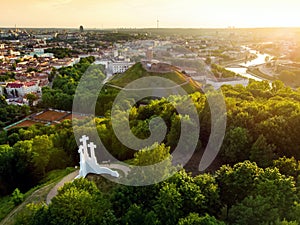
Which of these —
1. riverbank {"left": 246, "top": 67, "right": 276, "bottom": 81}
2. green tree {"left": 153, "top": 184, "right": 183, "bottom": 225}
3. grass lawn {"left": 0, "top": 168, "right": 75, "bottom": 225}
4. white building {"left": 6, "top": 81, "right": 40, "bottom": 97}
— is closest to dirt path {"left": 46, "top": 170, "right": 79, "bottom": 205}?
grass lawn {"left": 0, "top": 168, "right": 75, "bottom": 225}

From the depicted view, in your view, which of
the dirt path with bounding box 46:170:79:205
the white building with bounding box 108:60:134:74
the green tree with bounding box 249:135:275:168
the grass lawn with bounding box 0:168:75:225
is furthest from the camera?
the white building with bounding box 108:60:134:74

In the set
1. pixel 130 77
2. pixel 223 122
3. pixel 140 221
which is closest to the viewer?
pixel 140 221

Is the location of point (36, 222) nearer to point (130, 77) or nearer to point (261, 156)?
point (261, 156)

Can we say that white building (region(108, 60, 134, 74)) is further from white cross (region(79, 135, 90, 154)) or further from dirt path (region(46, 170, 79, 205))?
white cross (region(79, 135, 90, 154))

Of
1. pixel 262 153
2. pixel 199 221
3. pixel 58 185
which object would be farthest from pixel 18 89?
pixel 199 221

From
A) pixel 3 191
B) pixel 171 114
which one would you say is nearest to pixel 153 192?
pixel 171 114

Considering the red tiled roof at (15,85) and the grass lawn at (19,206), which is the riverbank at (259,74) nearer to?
the red tiled roof at (15,85)

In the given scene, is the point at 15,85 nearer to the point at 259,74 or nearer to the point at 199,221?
the point at 199,221

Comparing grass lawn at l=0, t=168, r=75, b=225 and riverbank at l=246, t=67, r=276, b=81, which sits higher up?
riverbank at l=246, t=67, r=276, b=81
